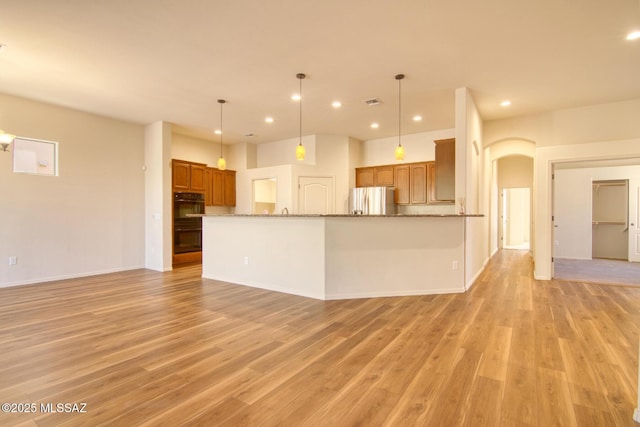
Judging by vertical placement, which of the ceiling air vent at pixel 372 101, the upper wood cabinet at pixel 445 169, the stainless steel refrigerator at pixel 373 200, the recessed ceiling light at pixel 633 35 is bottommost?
the stainless steel refrigerator at pixel 373 200

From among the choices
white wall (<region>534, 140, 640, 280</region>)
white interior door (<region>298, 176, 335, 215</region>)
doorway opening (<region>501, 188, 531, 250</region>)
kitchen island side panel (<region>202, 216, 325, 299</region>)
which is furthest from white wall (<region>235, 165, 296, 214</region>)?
doorway opening (<region>501, 188, 531, 250</region>)

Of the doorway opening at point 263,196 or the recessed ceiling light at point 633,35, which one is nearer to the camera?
the recessed ceiling light at point 633,35

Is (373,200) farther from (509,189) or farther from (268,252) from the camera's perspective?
(509,189)

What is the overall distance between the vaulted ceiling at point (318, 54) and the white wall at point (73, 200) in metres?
0.51

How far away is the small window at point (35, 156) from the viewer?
198 inches

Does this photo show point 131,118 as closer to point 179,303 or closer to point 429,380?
point 179,303

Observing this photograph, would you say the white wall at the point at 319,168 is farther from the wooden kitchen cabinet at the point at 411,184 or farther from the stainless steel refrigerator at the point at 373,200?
the wooden kitchen cabinet at the point at 411,184

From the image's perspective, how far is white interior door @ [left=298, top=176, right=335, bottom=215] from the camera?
7324 millimetres

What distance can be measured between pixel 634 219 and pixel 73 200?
12.4m

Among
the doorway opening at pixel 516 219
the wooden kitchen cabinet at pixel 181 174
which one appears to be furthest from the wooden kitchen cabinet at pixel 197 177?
the doorway opening at pixel 516 219

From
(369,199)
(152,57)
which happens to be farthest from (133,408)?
Answer: (369,199)

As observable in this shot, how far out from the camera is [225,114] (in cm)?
592

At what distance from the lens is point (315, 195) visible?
741cm

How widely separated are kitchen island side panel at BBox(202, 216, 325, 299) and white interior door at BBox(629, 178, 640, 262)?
8348mm
